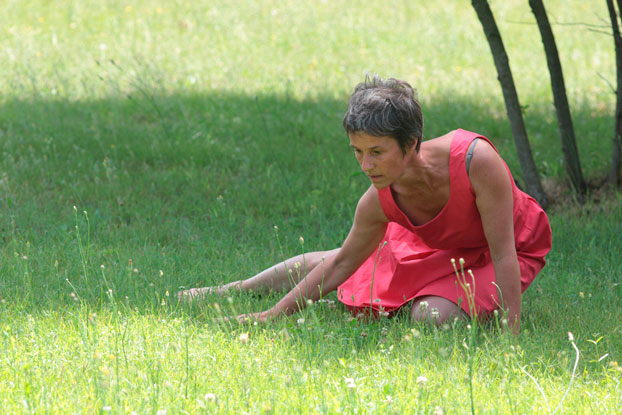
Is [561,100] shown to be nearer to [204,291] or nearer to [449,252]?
[449,252]

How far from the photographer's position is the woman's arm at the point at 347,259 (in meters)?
3.73

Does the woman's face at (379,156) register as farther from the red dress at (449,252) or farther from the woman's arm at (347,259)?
the woman's arm at (347,259)

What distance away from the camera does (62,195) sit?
20.0 ft

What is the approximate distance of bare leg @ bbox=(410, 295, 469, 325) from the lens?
3614 mm

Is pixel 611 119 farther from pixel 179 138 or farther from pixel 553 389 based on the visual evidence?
pixel 553 389

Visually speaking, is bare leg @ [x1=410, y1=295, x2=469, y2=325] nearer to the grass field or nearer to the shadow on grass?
the grass field

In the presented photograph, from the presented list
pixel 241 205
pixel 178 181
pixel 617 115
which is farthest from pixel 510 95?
pixel 178 181

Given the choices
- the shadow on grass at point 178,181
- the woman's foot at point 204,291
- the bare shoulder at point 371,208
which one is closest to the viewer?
the bare shoulder at point 371,208

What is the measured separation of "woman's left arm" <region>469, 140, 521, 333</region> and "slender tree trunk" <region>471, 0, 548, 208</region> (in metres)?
2.50

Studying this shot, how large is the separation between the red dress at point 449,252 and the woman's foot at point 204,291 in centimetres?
61

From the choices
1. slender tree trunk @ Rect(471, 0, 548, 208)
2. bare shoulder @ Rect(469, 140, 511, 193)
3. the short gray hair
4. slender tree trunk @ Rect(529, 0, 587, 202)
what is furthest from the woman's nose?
slender tree trunk @ Rect(529, 0, 587, 202)

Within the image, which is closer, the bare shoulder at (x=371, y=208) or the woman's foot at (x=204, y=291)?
the bare shoulder at (x=371, y=208)

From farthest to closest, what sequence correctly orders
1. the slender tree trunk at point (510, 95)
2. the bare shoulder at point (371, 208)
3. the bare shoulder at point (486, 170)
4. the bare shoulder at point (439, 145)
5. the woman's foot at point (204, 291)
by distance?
the slender tree trunk at point (510, 95) < the woman's foot at point (204, 291) < the bare shoulder at point (371, 208) < the bare shoulder at point (439, 145) < the bare shoulder at point (486, 170)

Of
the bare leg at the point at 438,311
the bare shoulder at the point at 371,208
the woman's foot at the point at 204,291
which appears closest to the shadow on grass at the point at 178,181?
the woman's foot at the point at 204,291
